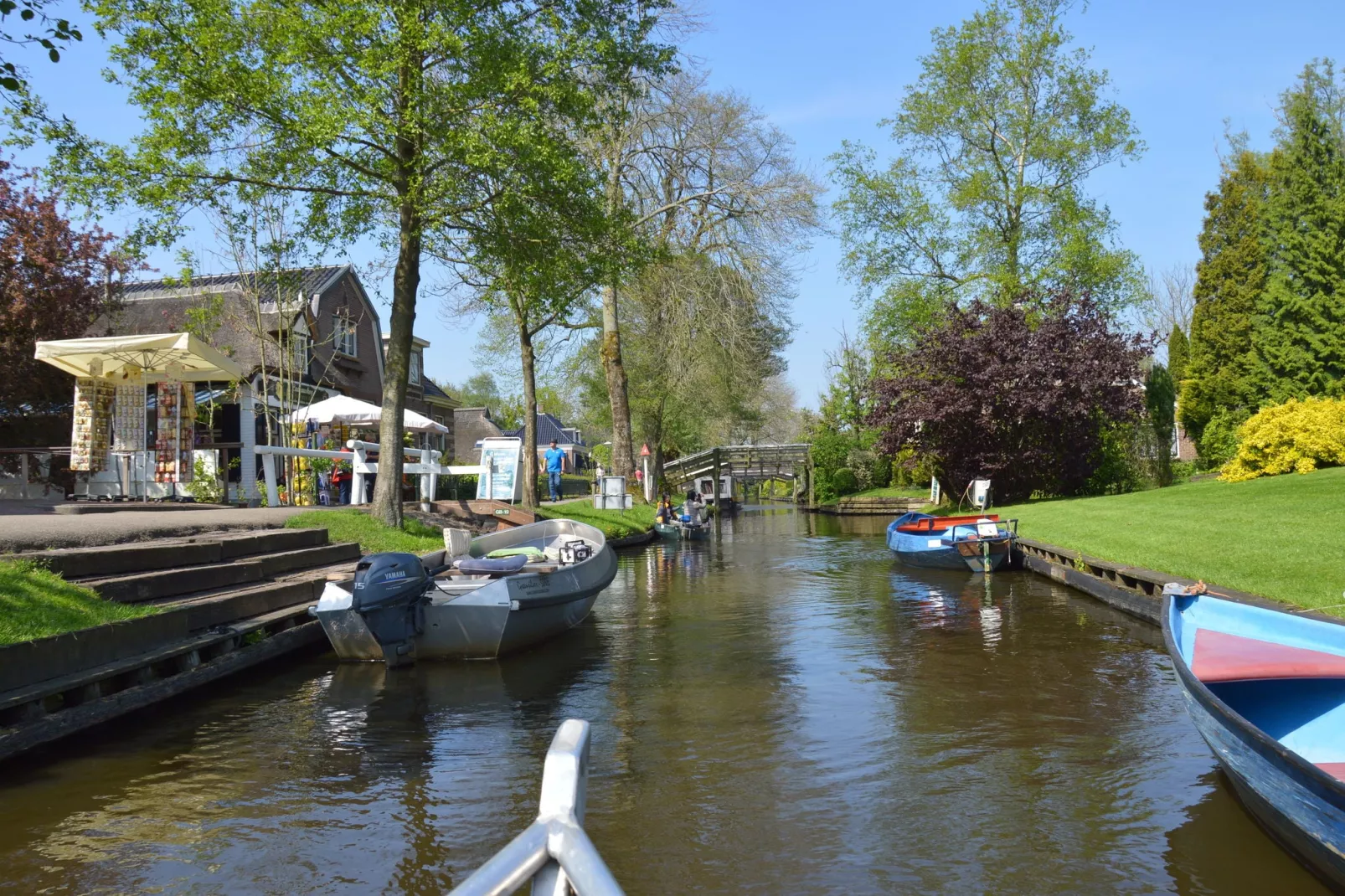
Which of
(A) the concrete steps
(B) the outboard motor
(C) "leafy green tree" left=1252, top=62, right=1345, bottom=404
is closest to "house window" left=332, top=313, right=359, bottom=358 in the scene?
(A) the concrete steps

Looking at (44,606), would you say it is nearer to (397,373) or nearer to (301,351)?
(397,373)

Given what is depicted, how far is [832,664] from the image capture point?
10.8 metres

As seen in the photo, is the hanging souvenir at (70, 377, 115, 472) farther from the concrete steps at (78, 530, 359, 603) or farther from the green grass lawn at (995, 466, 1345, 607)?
the green grass lawn at (995, 466, 1345, 607)

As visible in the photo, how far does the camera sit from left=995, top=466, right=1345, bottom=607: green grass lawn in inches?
423

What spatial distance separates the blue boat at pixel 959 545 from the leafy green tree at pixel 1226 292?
1846 centimetres

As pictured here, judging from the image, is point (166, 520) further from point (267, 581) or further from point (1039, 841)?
point (1039, 841)

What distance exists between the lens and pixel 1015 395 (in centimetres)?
2897

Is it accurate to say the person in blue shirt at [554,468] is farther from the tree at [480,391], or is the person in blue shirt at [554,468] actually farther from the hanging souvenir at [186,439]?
the tree at [480,391]

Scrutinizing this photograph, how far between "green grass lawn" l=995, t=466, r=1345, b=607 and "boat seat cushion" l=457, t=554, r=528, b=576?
7886mm

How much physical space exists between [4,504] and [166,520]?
477cm

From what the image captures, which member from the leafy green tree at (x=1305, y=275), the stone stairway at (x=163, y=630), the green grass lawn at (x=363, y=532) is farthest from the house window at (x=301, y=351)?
the leafy green tree at (x=1305, y=275)

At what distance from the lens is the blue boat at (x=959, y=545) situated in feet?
61.8

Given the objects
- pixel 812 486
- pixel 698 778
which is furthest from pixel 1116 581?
pixel 812 486

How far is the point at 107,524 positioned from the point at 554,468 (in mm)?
20801
